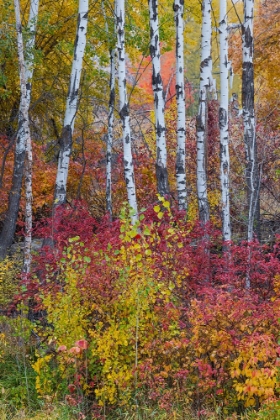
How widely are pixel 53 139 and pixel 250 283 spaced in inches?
448

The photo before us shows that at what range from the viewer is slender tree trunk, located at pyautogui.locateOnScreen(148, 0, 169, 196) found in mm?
12109

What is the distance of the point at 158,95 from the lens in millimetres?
12133

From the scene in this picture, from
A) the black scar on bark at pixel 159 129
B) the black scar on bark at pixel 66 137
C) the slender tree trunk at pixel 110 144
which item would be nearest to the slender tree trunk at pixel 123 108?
the black scar on bark at pixel 159 129

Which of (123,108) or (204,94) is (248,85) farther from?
(123,108)

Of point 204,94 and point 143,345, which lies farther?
point 204,94

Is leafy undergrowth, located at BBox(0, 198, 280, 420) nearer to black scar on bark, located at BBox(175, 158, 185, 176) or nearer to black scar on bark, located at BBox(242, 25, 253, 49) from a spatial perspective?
black scar on bark, located at BBox(175, 158, 185, 176)

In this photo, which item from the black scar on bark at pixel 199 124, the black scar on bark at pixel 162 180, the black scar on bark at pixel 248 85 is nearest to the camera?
the black scar on bark at pixel 248 85

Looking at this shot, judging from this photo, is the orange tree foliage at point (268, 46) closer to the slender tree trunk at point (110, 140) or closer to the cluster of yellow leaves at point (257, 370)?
the slender tree trunk at point (110, 140)

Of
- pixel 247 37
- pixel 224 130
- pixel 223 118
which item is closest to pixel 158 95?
pixel 223 118

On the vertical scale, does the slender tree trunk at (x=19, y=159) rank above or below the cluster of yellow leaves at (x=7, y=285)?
above

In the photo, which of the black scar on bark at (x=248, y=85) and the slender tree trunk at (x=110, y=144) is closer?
the black scar on bark at (x=248, y=85)

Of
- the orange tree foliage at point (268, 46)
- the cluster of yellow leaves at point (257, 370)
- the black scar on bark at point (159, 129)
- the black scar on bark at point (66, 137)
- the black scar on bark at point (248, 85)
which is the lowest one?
the cluster of yellow leaves at point (257, 370)

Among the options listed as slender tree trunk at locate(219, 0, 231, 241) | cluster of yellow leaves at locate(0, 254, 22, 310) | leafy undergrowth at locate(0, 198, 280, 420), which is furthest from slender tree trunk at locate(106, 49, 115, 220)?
leafy undergrowth at locate(0, 198, 280, 420)

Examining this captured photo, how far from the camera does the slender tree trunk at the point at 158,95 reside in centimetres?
1211
